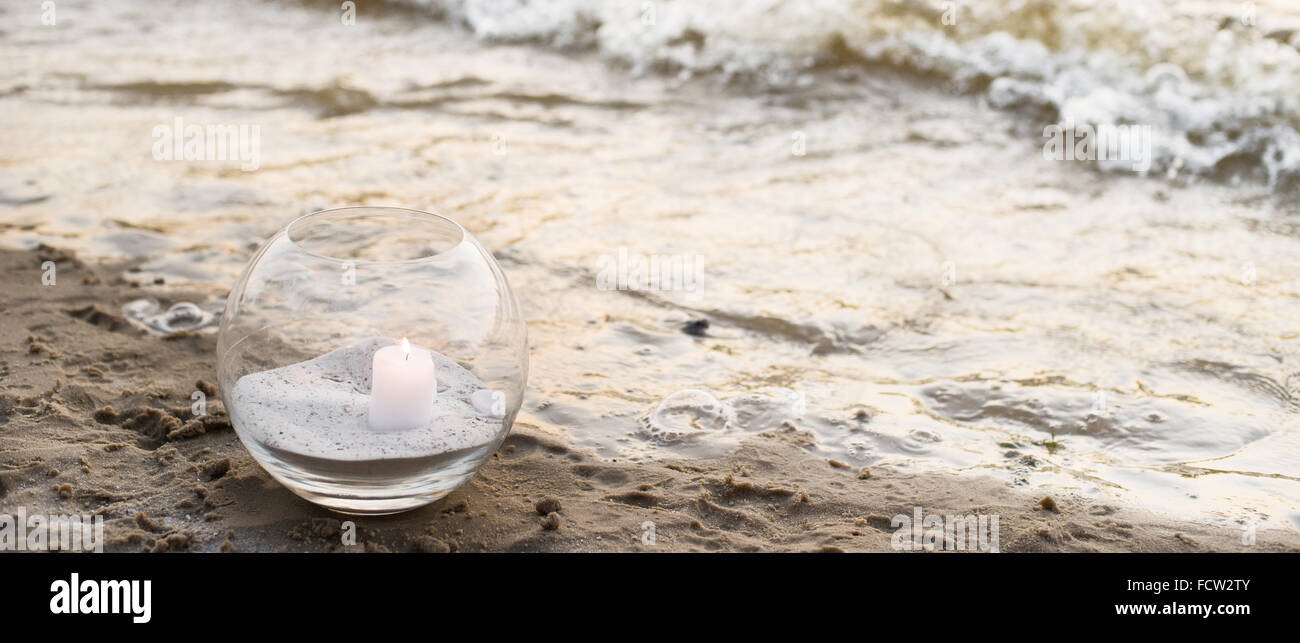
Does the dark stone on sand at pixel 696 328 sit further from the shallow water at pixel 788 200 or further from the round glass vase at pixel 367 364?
the round glass vase at pixel 367 364

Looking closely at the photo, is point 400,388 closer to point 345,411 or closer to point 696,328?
point 345,411

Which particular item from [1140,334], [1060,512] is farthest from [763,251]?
[1060,512]

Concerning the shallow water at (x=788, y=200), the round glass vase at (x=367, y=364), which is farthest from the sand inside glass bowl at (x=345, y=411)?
the shallow water at (x=788, y=200)

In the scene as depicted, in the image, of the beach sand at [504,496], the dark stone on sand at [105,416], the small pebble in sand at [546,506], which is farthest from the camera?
the dark stone on sand at [105,416]

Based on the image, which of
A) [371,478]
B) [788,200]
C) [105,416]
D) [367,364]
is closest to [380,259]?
[367,364]

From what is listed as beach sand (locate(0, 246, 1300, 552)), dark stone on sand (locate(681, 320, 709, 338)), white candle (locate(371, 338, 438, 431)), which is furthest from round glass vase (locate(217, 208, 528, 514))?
dark stone on sand (locate(681, 320, 709, 338))

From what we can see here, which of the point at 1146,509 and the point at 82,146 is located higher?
the point at 82,146
